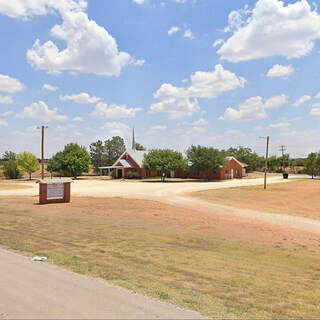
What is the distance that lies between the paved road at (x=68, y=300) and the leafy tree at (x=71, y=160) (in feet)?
206

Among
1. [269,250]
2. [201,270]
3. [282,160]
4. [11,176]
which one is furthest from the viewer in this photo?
[282,160]

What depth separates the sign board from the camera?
80.7 ft

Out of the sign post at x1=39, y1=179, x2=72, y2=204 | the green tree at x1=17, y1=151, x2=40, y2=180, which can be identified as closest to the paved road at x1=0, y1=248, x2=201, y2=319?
the sign post at x1=39, y1=179, x2=72, y2=204

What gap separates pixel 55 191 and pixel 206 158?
1705 inches

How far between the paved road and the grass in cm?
46

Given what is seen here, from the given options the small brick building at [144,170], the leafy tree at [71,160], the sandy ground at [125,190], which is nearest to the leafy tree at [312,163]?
the small brick building at [144,170]

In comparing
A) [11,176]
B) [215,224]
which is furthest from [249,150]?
[215,224]

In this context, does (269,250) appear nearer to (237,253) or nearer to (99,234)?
(237,253)

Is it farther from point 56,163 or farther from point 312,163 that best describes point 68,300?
point 312,163

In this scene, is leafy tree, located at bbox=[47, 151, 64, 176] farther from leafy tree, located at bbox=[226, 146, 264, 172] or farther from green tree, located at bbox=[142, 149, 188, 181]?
leafy tree, located at bbox=[226, 146, 264, 172]

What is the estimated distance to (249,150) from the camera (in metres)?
103

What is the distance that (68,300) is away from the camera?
5.59m

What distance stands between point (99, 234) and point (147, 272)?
5.39m

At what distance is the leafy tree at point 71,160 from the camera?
6844 cm
